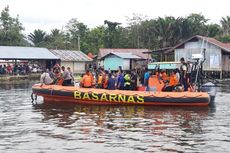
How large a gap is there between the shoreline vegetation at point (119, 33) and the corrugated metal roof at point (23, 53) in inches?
403

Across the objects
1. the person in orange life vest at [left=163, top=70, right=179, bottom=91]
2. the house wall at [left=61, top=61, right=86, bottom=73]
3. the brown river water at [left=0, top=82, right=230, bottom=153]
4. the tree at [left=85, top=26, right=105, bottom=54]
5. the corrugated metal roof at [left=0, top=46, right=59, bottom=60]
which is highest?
the tree at [left=85, top=26, right=105, bottom=54]

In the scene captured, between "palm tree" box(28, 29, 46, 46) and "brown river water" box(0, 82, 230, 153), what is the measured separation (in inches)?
1911

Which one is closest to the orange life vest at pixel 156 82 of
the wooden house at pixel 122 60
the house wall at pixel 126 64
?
the wooden house at pixel 122 60

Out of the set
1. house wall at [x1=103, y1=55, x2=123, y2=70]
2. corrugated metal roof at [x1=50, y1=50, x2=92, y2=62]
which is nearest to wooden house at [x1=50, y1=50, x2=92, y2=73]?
corrugated metal roof at [x1=50, y1=50, x2=92, y2=62]

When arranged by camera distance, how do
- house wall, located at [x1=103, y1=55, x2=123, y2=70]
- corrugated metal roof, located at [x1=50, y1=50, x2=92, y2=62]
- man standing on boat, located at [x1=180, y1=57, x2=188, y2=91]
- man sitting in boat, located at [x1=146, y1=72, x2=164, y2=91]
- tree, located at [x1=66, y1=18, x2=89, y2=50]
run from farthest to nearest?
tree, located at [x1=66, y1=18, x2=89, y2=50]
house wall, located at [x1=103, y1=55, x2=123, y2=70]
corrugated metal roof, located at [x1=50, y1=50, x2=92, y2=62]
man sitting in boat, located at [x1=146, y1=72, x2=164, y2=91]
man standing on boat, located at [x1=180, y1=57, x2=188, y2=91]

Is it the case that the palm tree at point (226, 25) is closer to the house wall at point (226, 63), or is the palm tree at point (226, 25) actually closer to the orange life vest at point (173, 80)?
the house wall at point (226, 63)

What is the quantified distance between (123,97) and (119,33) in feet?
144

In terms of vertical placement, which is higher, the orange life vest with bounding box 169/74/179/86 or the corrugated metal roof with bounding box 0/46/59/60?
the corrugated metal roof with bounding box 0/46/59/60

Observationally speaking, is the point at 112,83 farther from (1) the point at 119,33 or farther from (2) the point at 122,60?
(1) the point at 119,33

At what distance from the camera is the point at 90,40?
62.2 meters

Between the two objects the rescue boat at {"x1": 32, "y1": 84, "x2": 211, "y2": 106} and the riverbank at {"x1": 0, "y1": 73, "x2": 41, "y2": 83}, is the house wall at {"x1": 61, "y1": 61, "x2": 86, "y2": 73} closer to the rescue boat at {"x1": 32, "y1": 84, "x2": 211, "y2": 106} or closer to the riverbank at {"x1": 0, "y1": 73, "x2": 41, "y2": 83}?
the riverbank at {"x1": 0, "y1": 73, "x2": 41, "y2": 83}

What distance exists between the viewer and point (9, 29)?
5272 centimetres

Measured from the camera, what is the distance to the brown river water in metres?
9.73

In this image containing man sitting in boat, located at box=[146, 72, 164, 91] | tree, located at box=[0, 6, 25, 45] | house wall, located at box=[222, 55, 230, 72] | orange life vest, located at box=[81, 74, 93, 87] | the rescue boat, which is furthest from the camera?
tree, located at box=[0, 6, 25, 45]
